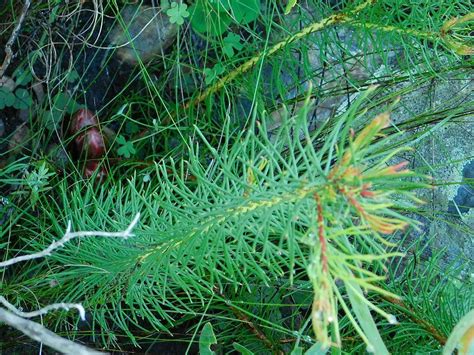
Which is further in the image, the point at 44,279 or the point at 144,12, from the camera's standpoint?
the point at 144,12

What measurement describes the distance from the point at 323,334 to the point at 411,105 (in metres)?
1.19

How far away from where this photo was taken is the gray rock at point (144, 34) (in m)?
1.58

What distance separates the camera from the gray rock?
158 centimetres

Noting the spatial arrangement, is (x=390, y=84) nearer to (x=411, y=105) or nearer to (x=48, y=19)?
(x=411, y=105)

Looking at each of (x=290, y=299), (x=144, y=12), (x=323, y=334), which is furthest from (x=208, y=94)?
(x=323, y=334)

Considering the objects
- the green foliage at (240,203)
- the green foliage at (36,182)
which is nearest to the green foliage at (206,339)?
the green foliage at (240,203)

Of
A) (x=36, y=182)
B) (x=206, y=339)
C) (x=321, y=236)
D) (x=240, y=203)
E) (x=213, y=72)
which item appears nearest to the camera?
(x=321, y=236)

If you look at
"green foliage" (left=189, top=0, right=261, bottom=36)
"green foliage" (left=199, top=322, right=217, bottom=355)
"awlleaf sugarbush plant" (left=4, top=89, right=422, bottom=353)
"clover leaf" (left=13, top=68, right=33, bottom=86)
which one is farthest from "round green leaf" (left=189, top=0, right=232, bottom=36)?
"green foliage" (left=199, top=322, right=217, bottom=355)

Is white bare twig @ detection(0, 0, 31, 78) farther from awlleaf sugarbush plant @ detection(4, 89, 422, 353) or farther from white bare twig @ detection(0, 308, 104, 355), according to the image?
white bare twig @ detection(0, 308, 104, 355)

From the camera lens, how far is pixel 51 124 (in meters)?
1.51

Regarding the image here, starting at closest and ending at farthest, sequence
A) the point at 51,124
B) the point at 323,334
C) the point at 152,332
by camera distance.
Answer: the point at 323,334 < the point at 152,332 < the point at 51,124

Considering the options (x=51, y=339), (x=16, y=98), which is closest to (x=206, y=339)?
(x=51, y=339)

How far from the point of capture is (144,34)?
5.25ft

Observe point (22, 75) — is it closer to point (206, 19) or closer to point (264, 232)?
point (206, 19)
